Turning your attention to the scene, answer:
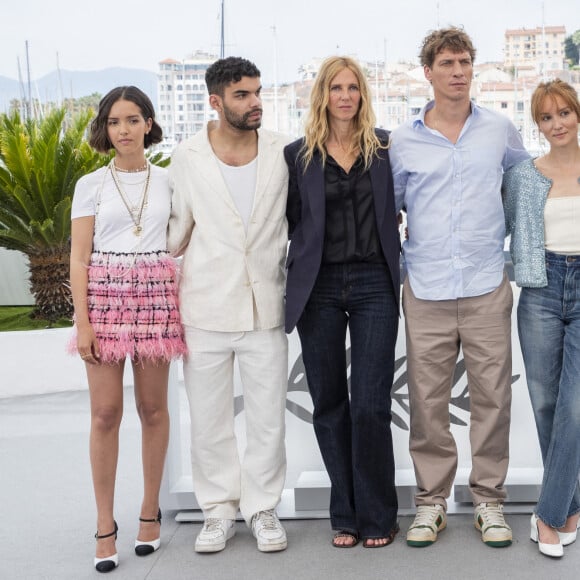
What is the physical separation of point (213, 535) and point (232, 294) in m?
0.87

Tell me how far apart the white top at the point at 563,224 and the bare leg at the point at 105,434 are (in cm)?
150

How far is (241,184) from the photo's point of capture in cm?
297

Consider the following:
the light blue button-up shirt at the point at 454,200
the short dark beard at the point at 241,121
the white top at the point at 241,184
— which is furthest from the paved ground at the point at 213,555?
the short dark beard at the point at 241,121

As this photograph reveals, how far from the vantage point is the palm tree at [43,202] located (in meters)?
6.28

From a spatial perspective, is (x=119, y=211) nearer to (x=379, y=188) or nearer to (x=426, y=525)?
(x=379, y=188)

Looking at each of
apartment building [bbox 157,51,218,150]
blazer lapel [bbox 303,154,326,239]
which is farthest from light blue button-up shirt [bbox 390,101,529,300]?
apartment building [bbox 157,51,218,150]

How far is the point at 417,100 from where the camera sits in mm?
35781

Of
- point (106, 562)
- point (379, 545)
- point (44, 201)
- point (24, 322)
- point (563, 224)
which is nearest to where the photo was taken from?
point (563, 224)

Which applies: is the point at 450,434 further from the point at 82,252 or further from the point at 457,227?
the point at 82,252

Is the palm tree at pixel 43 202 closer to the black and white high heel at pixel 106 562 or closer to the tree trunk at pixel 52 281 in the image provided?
the tree trunk at pixel 52 281

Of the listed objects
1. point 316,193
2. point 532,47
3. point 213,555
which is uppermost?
point 532,47

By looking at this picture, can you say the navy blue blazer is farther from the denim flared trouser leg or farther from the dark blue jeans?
the denim flared trouser leg

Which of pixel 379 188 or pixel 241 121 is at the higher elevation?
pixel 241 121

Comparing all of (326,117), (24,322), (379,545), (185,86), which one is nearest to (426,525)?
(379,545)
